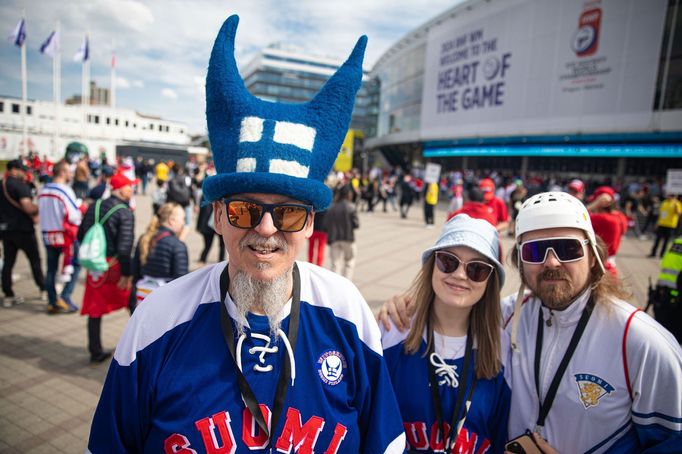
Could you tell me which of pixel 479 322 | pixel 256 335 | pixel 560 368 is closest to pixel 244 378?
pixel 256 335

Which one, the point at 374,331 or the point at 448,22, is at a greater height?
the point at 448,22

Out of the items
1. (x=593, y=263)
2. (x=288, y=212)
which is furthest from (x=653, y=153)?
(x=288, y=212)

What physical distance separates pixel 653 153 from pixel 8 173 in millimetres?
27154

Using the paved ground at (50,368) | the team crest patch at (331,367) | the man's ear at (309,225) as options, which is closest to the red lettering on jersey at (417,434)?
the team crest patch at (331,367)

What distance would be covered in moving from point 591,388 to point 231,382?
5.38 ft

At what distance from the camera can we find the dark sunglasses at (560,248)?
1.98 meters

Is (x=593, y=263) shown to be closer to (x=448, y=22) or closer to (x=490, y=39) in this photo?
(x=490, y=39)

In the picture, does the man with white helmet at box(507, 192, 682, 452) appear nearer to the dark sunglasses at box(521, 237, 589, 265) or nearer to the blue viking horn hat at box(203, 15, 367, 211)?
the dark sunglasses at box(521, 237, 589, 265)

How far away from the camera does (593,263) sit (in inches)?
80.5

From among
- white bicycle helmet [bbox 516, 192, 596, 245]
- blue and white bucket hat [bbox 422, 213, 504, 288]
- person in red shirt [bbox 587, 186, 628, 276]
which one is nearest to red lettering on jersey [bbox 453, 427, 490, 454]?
blue and white bucket hat [bbox 422, 213, 504, 288]

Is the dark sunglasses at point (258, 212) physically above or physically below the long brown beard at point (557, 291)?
above

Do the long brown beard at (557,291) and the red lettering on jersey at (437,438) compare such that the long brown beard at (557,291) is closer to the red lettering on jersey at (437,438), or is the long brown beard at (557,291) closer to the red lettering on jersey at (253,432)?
the red lettering on jersey at (437,438)

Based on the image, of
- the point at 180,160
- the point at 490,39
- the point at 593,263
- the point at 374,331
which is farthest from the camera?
the point at 180,160

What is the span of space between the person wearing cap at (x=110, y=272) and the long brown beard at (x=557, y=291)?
3924 millimetres
